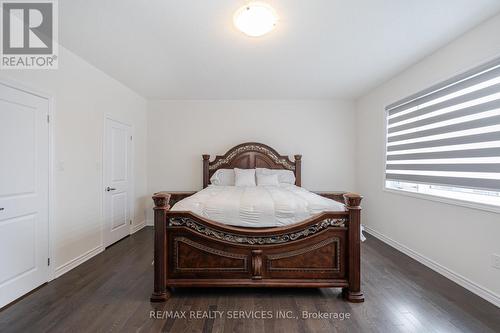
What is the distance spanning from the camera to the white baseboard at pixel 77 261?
2421 millimetres

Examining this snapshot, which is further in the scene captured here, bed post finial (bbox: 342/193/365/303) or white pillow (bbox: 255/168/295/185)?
white pillow (bbox: 255/168/295/185)

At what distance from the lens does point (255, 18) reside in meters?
1.81

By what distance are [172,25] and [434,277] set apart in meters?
3.71

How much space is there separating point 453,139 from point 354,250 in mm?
1683

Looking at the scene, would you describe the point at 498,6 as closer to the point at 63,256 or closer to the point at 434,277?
the point at 434,277

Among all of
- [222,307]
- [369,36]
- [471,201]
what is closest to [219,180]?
[222,307]

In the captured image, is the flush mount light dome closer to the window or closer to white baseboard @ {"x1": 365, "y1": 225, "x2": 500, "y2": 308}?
the window

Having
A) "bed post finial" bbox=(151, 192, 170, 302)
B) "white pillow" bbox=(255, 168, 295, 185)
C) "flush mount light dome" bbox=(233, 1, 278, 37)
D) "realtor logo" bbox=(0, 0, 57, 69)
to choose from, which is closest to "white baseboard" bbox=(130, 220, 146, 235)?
"bed post finial" bbox=(151, 192, 170, 302)

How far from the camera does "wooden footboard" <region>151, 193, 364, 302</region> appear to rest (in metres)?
1.98

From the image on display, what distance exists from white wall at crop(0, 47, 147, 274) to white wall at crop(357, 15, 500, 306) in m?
4.23

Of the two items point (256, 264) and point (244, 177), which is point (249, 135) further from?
point (256, 264)

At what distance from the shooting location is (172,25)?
6.75 ft

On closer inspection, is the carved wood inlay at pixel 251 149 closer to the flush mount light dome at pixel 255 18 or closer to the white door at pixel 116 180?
the white door at pixel 116 180

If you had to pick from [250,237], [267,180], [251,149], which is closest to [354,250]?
[250,237]
